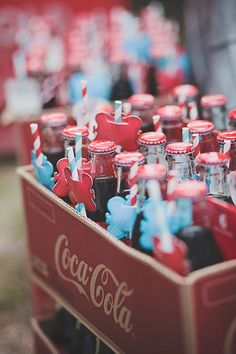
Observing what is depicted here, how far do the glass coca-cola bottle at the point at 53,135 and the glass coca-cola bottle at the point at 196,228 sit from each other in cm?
67

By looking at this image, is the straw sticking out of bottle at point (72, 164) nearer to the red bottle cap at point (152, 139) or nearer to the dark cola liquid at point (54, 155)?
the red bottle cap at point (152, 139)

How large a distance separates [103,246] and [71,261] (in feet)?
0.73

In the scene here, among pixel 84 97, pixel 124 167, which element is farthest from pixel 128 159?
pixel 84 97

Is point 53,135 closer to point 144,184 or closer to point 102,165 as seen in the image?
point 102,165

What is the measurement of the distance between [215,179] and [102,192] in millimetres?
298

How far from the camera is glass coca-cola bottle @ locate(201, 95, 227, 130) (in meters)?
1.99

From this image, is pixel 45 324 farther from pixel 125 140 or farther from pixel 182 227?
pixel 182 227

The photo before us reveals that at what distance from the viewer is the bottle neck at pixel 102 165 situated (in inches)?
66.3

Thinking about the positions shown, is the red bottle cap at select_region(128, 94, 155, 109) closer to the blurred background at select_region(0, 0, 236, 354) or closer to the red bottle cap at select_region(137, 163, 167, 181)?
the blurred background at select_region(0, 0, 236, 354)

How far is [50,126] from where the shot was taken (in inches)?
79.1

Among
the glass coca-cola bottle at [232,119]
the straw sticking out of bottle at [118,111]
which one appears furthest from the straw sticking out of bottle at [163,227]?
the glass coca-cola bottle at [232,119]

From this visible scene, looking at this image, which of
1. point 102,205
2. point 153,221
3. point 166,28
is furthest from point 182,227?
point 166,28

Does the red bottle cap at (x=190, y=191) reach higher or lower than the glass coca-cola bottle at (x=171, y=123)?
lower

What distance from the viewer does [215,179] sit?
1.57 meters
